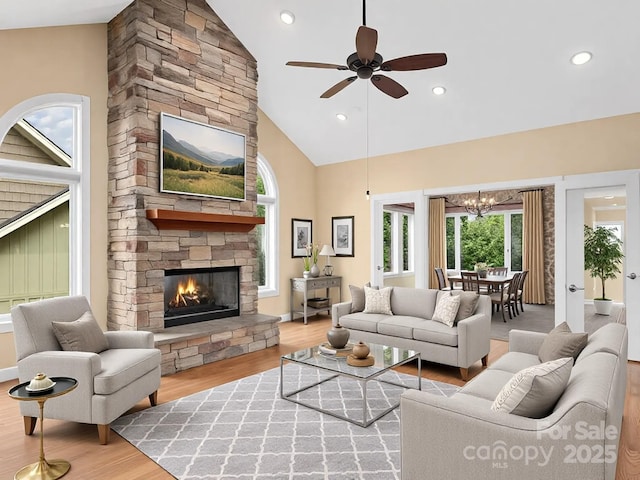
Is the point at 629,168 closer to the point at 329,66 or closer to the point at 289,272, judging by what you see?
the point at 329,66

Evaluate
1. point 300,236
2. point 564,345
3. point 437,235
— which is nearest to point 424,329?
point 564,345

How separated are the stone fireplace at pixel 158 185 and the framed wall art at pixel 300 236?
6.47 feet

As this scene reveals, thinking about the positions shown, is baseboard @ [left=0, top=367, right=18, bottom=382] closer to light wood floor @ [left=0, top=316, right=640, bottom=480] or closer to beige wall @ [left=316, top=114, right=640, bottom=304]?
light wood floor @ [left=0, top=316, right=640, bottom=480]

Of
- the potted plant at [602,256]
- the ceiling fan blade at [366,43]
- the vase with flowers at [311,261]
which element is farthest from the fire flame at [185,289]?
the potted plant at [602,256]

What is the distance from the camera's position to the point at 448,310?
4.56 meters

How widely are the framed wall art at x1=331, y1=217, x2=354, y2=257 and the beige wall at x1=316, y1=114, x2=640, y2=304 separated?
122 mm

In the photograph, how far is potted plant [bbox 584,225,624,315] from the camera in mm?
4934

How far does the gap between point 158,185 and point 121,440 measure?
2716 mm

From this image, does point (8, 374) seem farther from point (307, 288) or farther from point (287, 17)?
point (287, 17)

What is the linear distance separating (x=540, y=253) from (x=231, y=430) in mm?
8614

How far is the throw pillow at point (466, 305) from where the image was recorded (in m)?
4.56

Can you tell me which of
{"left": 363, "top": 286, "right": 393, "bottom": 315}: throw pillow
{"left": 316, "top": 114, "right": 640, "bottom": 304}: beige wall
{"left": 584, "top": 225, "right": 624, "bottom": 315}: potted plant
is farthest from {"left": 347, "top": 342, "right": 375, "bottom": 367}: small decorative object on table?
{"left": 316, "top": 114, "right": 640, "bottom": 304}: beige wall

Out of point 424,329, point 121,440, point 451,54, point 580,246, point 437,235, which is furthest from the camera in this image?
point 437,235

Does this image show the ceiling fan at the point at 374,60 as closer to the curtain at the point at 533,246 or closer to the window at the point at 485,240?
the curtain at the point at 533,246
